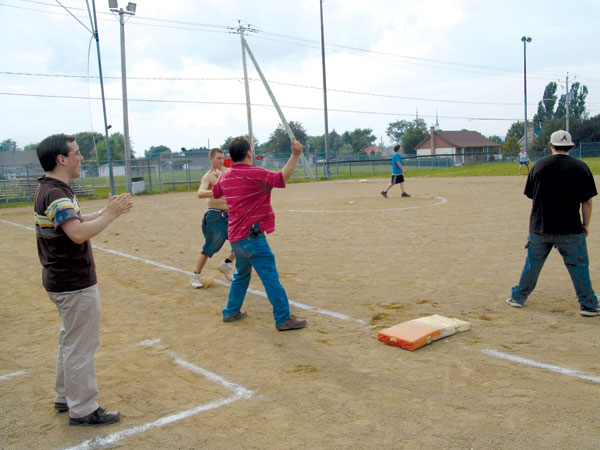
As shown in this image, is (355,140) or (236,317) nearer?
(236,317)

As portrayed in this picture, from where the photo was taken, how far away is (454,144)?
272 feet

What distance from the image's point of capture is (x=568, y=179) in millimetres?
5328

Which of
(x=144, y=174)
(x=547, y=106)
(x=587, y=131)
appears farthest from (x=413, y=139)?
(x=144, y=174)

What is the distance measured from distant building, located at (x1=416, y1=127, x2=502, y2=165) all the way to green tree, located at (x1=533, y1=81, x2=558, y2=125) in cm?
2478

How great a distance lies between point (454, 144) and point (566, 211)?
81.9 metres

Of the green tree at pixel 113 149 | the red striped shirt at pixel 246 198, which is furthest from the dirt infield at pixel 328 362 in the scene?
the green tree at pixel 113 149

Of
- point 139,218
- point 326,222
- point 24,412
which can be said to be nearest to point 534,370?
point 24,412

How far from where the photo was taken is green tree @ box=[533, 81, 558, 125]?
106 metres

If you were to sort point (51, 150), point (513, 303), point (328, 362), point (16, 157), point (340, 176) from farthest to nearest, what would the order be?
point (16, 157) → point (340, 176) → point (513, 303) → point (328, 362) → point (51, 150)

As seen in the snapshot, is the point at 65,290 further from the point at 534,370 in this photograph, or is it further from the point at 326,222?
the point at 326,222

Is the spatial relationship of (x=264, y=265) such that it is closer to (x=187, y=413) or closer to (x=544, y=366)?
(x=187, y=413)

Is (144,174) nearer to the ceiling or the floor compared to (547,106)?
nearer to the floor

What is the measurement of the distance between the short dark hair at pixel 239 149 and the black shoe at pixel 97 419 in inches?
107

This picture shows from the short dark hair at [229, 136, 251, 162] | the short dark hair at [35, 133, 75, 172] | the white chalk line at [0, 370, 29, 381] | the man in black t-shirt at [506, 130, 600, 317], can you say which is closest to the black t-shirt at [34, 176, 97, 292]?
the short dark hair at [35, 133, 75, 172]
